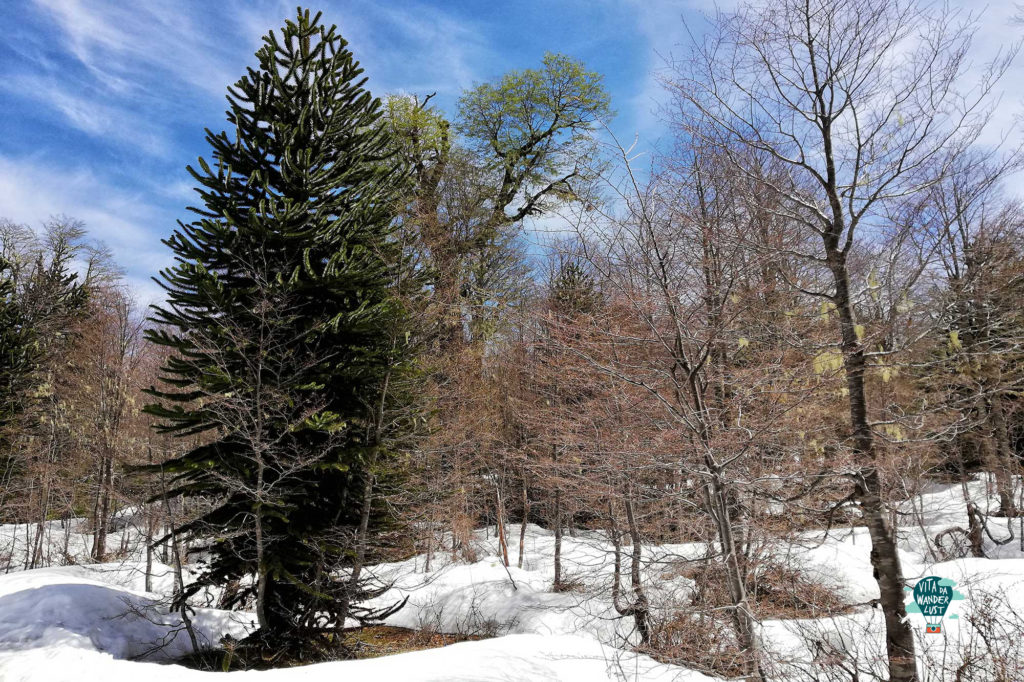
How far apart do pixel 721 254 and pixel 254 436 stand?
7274 mm

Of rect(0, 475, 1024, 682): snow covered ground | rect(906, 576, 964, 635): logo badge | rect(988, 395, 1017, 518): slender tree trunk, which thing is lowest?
rect(0, 475, 1024, 682): snow covered ground

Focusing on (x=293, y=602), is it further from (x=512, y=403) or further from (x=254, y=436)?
(x=512, y=403)

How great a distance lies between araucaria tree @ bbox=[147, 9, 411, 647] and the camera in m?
9.04

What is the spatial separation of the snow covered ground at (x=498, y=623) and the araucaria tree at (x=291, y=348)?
1.61 metres

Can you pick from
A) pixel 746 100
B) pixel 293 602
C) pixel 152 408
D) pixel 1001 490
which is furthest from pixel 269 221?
pixel 1001 490

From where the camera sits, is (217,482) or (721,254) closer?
(721,254)

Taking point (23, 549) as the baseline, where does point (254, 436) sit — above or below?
above

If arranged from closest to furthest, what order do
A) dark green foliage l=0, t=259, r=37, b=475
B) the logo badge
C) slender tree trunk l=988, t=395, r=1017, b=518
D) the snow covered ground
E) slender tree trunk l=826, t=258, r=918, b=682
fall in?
1. slender tree trunk l=826, t=258, r=918, b=682
2. the logo badge
3. the snow covered ground
4. slender tree trunk l=988, t=395, r=1017, b=518
5. dark green foliage l=0, t=259, r=37, b=475

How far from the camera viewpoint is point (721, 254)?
554 cm

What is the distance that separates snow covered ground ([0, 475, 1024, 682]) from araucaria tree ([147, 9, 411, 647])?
1612 mm

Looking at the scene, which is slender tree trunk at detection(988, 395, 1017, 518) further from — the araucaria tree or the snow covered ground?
the araucaria tree

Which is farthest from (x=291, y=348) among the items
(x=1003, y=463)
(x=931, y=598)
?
(x=1003, y=463)

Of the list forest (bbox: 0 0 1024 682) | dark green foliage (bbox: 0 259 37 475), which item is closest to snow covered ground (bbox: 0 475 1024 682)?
forest (bbox: 0 0 1024 682)

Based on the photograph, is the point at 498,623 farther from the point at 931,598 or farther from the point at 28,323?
the point at 28,323
